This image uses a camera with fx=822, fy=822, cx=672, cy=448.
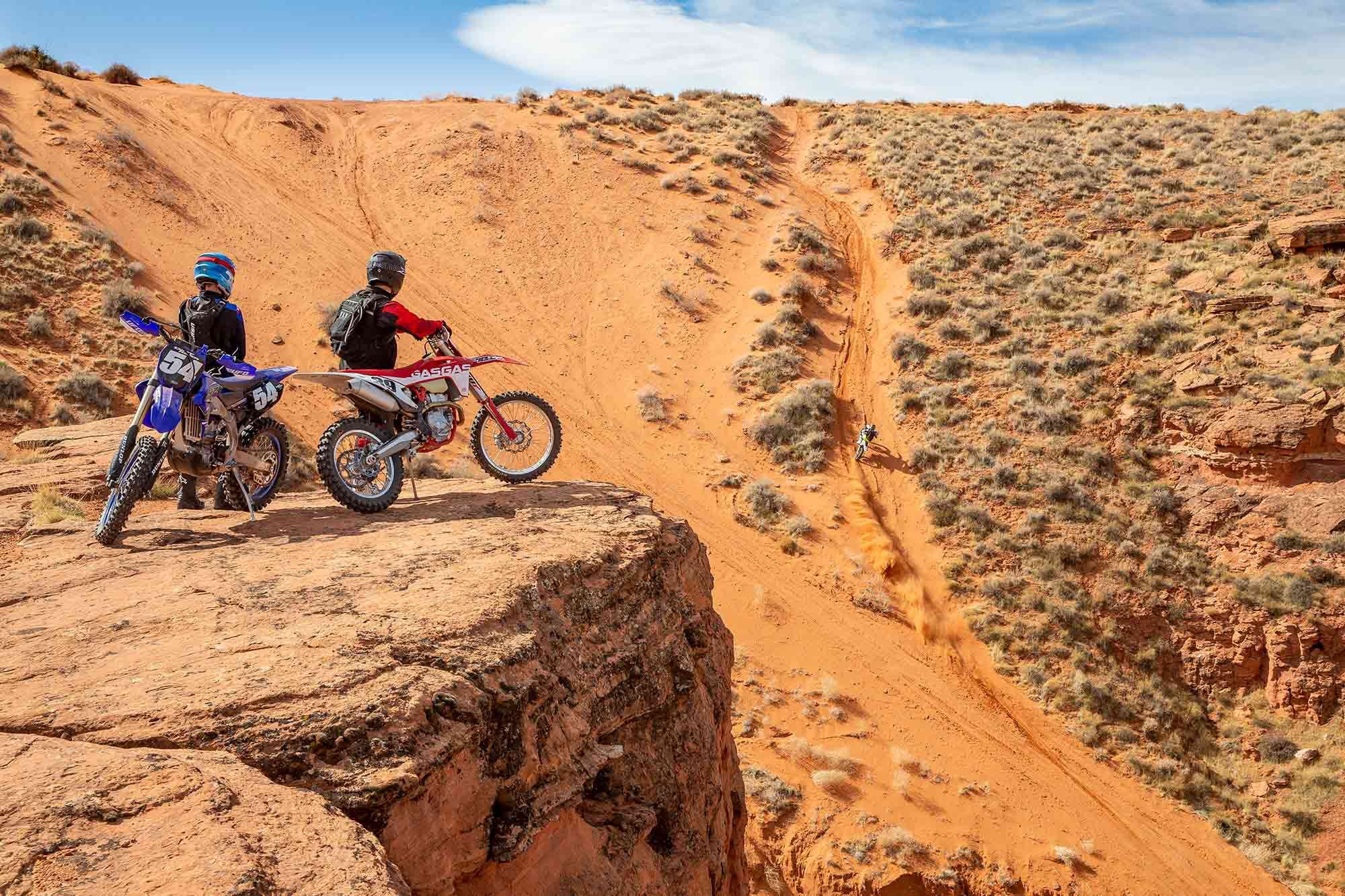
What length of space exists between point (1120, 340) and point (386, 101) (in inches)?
1209

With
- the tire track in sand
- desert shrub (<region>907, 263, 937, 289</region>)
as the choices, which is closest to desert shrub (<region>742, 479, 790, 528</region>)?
the tire track in sand

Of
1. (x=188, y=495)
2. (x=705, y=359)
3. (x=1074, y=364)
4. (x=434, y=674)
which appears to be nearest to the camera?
(x=434, y=674)

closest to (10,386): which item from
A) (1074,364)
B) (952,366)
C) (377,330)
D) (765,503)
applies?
(377,330)

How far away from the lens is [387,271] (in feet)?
24.1

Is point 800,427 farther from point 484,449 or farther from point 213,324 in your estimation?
point 213,324

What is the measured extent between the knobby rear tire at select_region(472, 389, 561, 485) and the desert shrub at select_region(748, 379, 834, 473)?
35.1 feet

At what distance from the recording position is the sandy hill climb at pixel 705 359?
36.1 ft

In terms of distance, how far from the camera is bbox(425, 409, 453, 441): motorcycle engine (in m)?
7.42

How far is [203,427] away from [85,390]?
1075cm

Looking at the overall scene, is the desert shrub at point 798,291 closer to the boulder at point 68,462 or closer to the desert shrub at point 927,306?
the desert shrub at point 927,306

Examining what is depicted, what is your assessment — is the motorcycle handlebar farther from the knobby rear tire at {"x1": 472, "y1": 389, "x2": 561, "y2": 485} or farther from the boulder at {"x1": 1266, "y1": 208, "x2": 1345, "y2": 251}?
the boulder at {"x1": 1266, "y1": 208, "x2": 1345, "y2": 251}

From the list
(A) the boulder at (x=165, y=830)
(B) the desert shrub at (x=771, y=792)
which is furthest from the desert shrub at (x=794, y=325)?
(A) the boulder at (x=165, y=830)

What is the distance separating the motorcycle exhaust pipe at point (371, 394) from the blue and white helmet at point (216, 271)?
140 cm

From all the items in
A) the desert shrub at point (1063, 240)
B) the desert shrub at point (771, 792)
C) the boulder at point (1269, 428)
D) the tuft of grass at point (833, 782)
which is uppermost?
the desert shrub at point (1063, 240)
